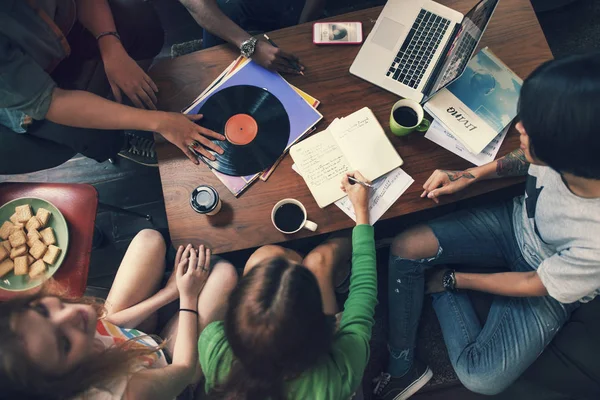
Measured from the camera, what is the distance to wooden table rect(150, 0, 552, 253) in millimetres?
1223

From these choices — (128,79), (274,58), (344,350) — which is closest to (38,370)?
(344,350)

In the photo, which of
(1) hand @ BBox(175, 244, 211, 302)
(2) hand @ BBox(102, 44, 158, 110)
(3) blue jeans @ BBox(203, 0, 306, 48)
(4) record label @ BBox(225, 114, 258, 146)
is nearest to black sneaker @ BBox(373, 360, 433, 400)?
(1) hand @ BBox(175, 244, 211, 302)

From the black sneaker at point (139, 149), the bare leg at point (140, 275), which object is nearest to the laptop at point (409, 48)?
the bare leg at point (140, 275)

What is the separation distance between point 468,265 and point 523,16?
0.87 meters

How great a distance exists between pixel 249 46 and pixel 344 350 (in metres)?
0.97

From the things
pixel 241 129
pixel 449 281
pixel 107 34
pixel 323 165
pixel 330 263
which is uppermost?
pixel 107 34

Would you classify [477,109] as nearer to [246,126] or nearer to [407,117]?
[407,117]

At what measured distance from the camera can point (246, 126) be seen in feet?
4.20

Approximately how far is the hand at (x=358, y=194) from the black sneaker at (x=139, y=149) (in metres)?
1.09

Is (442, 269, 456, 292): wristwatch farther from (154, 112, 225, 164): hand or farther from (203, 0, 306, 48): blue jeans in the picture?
(203, 0, 306, 48): blue jeans

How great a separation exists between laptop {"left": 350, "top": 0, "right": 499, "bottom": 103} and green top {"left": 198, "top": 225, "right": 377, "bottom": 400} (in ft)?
1.59

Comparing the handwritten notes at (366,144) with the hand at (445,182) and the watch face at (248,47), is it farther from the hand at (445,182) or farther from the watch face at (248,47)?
the watch face at (248,47)

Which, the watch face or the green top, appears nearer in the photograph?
the green top

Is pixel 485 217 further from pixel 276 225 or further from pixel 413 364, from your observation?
pixel 276 225
